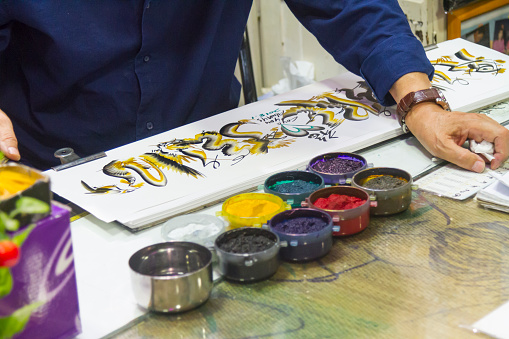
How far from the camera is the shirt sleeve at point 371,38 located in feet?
4.00

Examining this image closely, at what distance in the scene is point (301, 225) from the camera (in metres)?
0.81

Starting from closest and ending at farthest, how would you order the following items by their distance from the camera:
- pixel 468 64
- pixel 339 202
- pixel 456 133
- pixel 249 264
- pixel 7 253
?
pixel 7 253, pixel 249 264, pixel 339 202, pixel 456 133, pixel 468 64

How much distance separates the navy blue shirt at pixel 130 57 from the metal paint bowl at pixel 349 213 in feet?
1.36

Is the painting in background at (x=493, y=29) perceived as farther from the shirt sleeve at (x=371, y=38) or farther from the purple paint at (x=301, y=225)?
the purple paint at (x=301, y=225)

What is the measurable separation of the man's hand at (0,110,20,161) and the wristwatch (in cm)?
72

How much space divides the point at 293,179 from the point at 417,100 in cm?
35

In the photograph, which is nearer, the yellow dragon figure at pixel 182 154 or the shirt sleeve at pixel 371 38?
the yellow dragon figure at pixel 182 154

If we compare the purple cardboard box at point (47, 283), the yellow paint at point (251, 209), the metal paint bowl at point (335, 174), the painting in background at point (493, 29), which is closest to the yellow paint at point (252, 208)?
the yellow paint at point (251, 209)


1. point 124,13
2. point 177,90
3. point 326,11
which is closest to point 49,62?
point 124,13

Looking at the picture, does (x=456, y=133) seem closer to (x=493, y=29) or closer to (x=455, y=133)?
(x=455, y=133)

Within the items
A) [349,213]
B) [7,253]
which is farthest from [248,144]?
[7,253]

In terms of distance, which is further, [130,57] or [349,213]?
[130,57]

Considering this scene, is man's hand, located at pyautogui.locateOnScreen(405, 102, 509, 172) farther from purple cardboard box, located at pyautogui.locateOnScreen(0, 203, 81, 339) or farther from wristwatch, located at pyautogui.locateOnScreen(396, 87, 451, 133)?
purple cardboard box, located at pyautogui.locateOnScreen(0, 203, 81, 339)

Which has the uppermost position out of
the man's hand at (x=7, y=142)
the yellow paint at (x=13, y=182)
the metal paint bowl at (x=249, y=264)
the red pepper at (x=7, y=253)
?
the yellow paint at (x=13, y=182)
